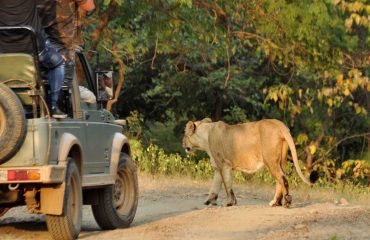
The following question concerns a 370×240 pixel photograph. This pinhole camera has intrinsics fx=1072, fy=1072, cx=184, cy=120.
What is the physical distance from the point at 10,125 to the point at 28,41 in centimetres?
100

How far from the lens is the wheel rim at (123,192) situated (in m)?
11.7

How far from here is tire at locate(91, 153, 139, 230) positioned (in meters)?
11.2

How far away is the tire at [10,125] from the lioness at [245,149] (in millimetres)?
5110

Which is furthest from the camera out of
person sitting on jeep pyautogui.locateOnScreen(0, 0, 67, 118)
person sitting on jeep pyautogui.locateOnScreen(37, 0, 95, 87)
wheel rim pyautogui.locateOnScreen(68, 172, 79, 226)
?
person sitting on jeep pyautogui.locateOnScreen(37, 0, 95, 87)

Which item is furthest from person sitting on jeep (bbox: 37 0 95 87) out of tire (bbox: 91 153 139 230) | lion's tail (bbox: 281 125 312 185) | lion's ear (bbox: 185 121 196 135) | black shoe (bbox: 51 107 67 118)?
lion's ear (bbox: 185 121 196 135)

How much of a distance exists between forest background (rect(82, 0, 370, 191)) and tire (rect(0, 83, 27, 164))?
7.67m

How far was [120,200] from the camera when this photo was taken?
11766 mm

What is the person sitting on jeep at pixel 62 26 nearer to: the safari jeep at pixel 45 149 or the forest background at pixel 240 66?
the safari jeep at pixel 45 149

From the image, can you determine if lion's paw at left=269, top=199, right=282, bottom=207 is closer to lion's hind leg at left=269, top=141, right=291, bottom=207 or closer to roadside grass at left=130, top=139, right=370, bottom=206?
lion's hind leg at left=269, top=141, right=291, bottom=207

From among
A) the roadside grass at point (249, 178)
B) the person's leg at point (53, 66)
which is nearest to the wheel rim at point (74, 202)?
the person's leg at point (53, 66)

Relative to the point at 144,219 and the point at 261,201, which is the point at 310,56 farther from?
the point at 144,219

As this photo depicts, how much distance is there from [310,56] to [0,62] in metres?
10.7

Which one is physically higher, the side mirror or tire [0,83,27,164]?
the side mirror

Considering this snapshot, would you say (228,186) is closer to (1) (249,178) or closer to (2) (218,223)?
(2) (218,223)
